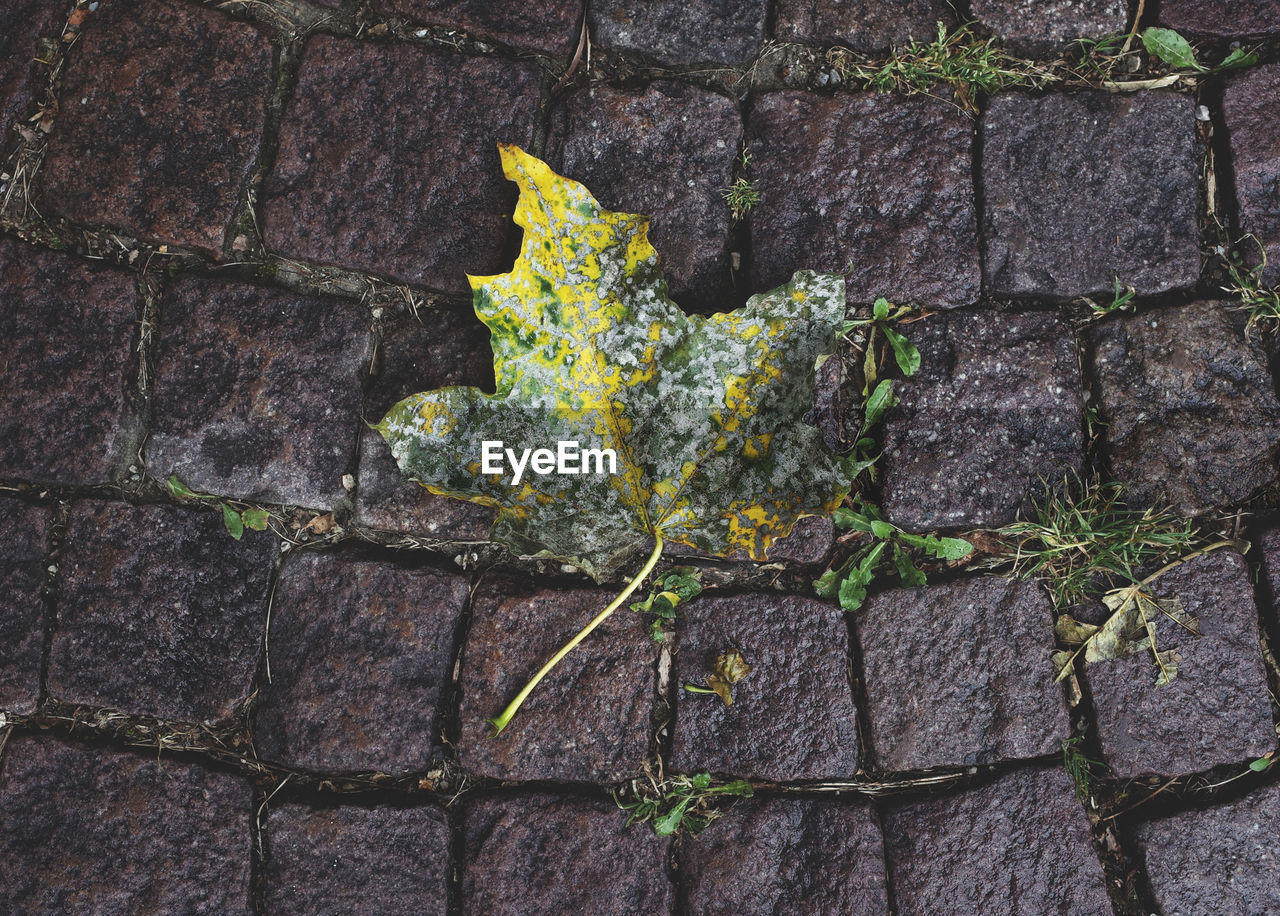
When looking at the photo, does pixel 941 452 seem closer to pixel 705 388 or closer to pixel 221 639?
pixel 705 388

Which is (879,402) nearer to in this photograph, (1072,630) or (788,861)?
(1072,630)

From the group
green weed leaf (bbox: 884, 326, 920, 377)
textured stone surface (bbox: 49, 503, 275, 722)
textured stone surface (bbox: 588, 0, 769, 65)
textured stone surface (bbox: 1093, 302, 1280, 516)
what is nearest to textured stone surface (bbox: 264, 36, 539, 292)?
textured stone surface (bbox: 588, 0, 769, 65)

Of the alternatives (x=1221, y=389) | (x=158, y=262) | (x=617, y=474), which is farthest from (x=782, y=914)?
(x=158, y=262)

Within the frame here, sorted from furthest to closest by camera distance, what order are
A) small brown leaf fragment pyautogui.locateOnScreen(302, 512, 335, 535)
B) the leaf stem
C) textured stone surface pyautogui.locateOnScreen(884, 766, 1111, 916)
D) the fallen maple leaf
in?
1. small brown leaf fragment pyautogui.locateOnScreen(302, 512, 335, 535)
2. textured stone surface pyautogui.locateOnScreen(884, 766, 1111, 916)
3. the leaf stem
4. the fallen maple leaf

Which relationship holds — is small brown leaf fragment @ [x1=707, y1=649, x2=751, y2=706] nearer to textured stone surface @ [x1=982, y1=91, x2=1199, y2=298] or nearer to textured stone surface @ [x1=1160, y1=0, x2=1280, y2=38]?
textured stone surface @ [x1=982, y1=91, x2=1199, y2=298]

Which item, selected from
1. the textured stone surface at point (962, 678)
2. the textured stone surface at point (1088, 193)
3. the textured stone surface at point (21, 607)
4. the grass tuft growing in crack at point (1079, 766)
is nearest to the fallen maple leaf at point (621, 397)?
the textured stone surface at point (962, 678)
